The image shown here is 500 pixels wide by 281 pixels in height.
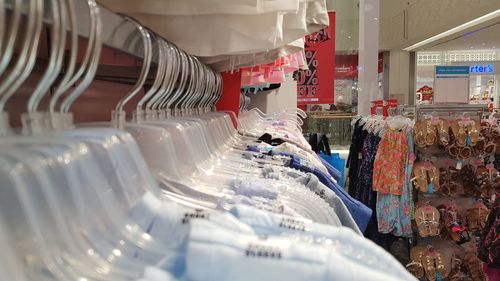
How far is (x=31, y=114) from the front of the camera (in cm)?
53

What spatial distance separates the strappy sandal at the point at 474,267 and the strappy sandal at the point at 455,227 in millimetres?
123

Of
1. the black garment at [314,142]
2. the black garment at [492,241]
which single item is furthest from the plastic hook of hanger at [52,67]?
the black garment at [314,142]

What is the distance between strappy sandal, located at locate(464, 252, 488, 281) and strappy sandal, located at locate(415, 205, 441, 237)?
10.6 inches

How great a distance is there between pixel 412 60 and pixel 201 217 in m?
9.81

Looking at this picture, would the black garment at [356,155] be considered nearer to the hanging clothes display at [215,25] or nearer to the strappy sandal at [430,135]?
the strappy sandal at [430,135]

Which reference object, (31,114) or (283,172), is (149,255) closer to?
(31,114)

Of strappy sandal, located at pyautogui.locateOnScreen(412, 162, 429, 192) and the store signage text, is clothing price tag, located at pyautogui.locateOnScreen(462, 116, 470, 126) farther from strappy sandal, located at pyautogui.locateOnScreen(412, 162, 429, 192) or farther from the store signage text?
the store signage text

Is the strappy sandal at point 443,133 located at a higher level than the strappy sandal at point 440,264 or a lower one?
higher

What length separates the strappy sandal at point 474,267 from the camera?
313 cm

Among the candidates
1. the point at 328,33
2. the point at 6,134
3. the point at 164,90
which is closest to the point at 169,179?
the point at 164,90

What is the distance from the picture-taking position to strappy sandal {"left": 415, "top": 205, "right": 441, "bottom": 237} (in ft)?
10.6

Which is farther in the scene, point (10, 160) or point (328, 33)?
point (328, 33)

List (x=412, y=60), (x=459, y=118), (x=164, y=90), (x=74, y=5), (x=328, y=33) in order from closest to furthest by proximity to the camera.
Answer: (x=74, y=5) → (x=164, y=90) → (x=459, y=118) → (x=328, y=33) → (x=412, y=60)

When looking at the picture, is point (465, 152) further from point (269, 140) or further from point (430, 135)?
point (269, 140)
